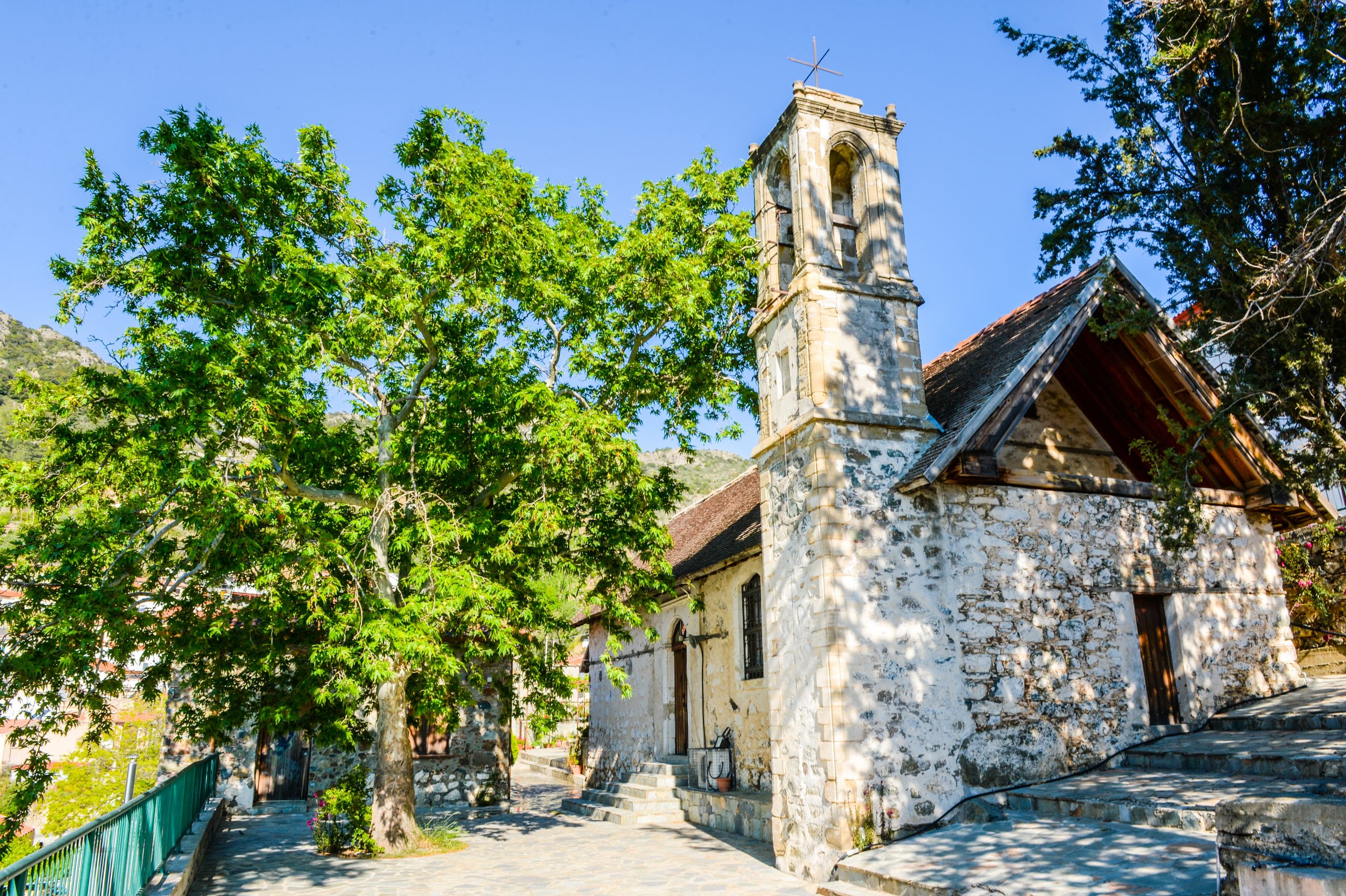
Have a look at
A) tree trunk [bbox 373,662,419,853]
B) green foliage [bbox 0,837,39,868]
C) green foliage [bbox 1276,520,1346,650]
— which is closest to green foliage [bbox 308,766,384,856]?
tree trunk [bbox 373,662,419,853]

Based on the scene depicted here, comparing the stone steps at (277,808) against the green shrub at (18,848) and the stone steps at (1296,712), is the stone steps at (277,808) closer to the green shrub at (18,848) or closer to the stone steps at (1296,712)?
the green shrub at (18,848)

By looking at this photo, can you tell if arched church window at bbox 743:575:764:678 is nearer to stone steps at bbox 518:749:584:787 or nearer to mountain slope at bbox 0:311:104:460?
stone steps at bbox 518:749:584:787

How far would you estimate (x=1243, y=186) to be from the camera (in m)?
8.78

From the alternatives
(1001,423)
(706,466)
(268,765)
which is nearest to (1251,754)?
(1001,423)

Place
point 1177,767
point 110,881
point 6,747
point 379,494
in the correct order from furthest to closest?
point 6,747, point 379,494, point 1177,767, point 110,881

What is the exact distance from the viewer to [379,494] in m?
11.8

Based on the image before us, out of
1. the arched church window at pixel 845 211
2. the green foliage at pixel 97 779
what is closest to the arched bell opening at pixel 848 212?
the arched church window at pixel 845 211

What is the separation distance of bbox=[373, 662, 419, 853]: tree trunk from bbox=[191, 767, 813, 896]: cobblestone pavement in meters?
0.48

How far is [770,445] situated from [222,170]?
8.19m

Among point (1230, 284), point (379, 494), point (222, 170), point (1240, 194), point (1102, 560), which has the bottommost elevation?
point (1102, 560)

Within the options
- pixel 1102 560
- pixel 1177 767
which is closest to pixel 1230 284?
pixel 1102 560

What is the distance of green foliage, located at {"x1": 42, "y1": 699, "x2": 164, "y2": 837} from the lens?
1508 cm

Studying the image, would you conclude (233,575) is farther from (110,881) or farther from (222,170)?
(110,881)

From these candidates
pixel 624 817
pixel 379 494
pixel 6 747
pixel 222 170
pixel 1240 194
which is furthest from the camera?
pixel 6 747
